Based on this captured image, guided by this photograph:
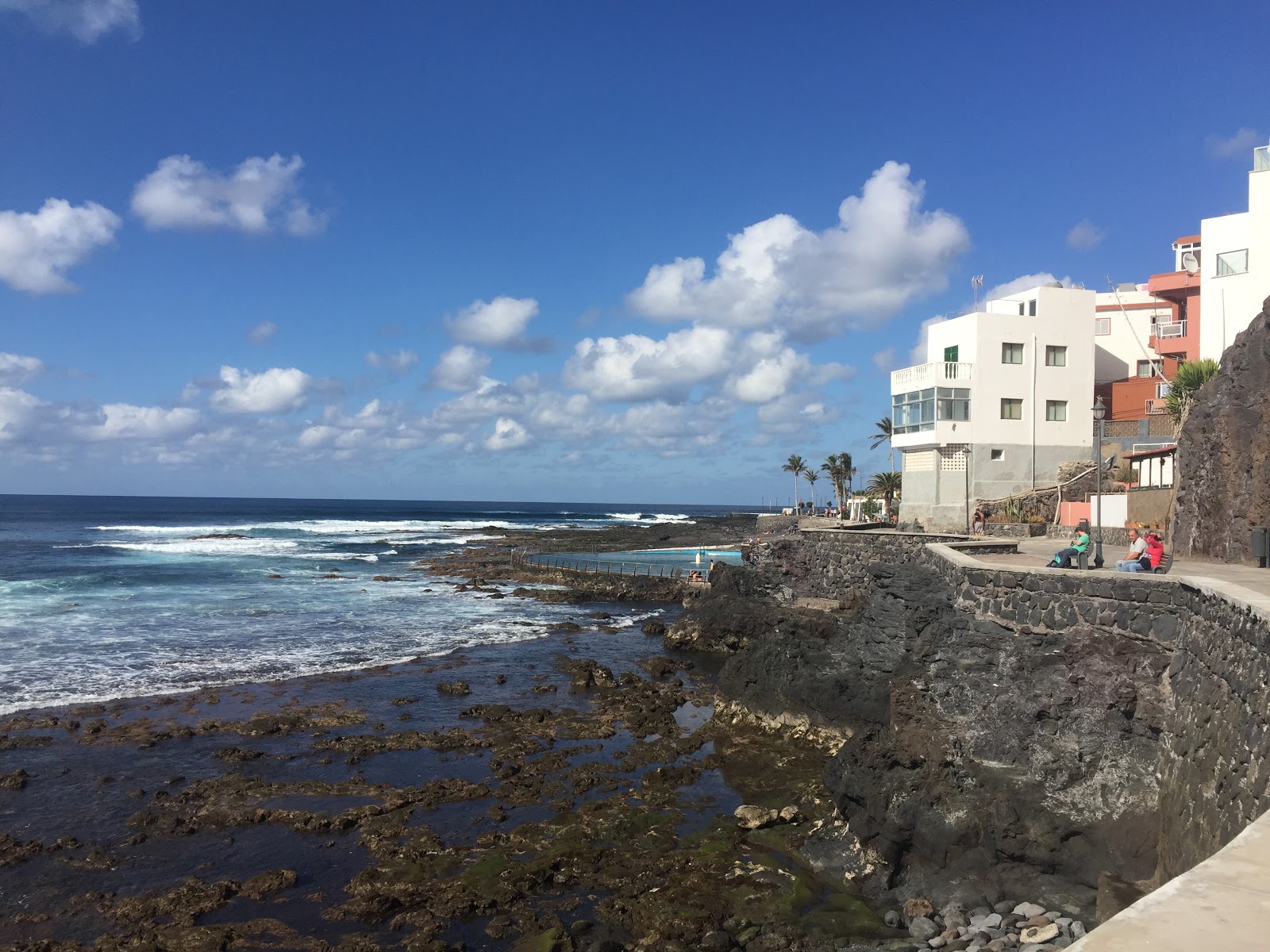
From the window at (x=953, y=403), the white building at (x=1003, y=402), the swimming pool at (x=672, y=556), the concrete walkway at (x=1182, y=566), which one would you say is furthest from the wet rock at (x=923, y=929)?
the swimming pool at (x=672, y=556)

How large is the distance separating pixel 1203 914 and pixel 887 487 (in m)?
55.4

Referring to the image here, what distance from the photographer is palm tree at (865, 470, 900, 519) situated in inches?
2134

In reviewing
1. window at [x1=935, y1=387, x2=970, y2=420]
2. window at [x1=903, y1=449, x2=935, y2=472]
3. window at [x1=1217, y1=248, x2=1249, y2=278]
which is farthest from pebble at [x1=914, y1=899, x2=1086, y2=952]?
window at [x1=1217, y1=248, x2=1249, y2=278]

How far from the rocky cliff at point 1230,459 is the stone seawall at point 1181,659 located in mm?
5685

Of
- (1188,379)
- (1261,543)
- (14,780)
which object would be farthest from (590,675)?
(1188,379)

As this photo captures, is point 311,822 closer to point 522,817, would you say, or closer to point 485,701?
point 522,817

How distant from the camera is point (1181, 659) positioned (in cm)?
987

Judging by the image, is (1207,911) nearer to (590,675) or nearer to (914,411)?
(590,675)

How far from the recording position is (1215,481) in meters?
16.6

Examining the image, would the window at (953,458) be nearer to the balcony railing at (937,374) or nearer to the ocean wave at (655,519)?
the balcony railing at (937,374)

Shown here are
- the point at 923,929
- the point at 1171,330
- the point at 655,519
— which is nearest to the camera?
the point at 923,929

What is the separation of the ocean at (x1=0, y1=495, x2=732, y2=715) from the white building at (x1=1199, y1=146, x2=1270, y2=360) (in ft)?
83.4

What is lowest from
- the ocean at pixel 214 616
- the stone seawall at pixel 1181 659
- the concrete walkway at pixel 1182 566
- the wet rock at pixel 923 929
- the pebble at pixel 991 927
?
the ocean at pixel 214 616

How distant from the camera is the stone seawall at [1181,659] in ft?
23.2
